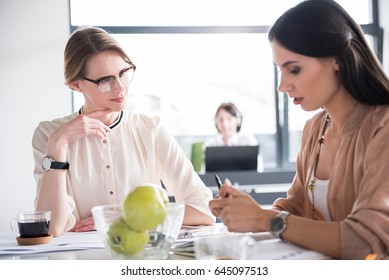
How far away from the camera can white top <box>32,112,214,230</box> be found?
1990mm

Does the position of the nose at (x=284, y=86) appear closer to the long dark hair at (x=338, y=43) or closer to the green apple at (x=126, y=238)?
the long dark hair at (x=338, y=43)

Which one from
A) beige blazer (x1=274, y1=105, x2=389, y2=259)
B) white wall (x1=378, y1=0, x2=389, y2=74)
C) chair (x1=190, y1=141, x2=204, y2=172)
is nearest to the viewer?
beige blazer (x1=274, y1=105, x2=389, y2=259)

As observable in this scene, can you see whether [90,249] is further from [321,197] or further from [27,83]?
[27,83]

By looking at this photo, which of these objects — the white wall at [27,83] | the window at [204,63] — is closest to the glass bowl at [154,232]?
the white wall at [27,83]

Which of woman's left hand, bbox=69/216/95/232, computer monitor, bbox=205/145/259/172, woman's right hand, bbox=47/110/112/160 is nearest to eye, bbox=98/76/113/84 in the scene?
woman's right hand, bbox=47/110/112/160

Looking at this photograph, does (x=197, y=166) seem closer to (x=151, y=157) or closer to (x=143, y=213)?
(x=151, y=157)

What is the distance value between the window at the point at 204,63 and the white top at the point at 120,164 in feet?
12.8

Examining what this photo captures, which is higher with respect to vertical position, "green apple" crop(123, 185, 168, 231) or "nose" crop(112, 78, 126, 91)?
"nose" crop(112, 78, 126, 91)

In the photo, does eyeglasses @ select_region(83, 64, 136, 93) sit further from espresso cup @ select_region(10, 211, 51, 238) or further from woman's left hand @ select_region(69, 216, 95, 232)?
espresso cup @ select_region(10, 211, 51, 238)

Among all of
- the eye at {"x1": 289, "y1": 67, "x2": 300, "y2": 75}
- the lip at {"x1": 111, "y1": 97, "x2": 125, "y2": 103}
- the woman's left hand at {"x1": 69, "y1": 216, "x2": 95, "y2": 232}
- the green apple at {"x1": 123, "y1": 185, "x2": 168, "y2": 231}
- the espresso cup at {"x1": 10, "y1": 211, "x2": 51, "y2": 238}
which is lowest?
the woman's left hand at {"x1": 69, "y1": 216, "x2": 95, "y2": 232}

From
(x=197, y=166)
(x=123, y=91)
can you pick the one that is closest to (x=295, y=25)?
(x=123, y=91)

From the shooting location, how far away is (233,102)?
6348 millimetres

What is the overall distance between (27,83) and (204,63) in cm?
183

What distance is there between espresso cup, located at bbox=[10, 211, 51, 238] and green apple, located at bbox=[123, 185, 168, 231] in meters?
0.51
